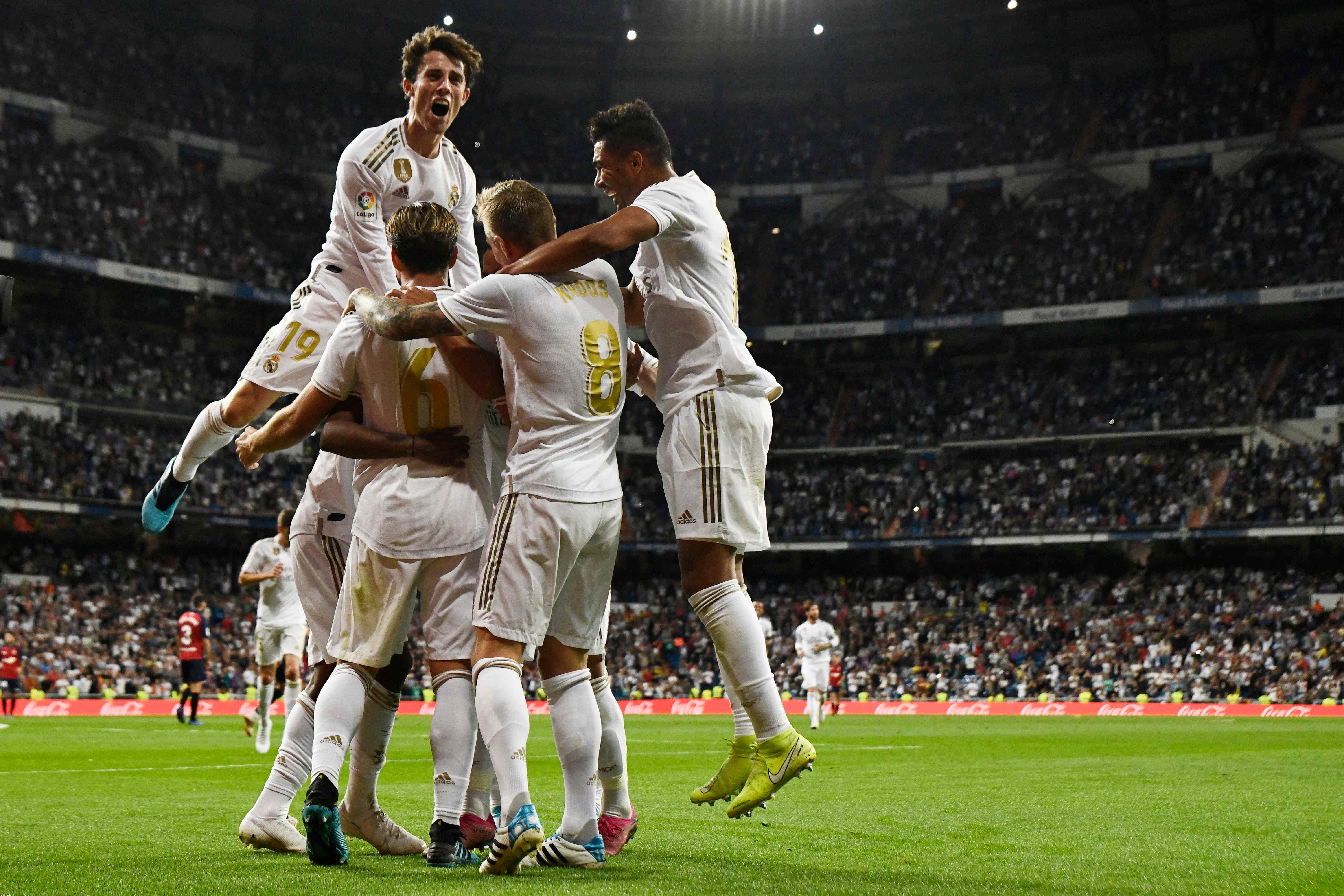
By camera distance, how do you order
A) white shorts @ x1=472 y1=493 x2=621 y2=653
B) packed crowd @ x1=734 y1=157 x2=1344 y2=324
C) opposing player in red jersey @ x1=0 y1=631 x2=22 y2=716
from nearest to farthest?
white shorts @ x1=472 y1=493 x2=621 y2=653 < opposing player in red jersey @ x1=0 y1=631 x2=22 y2=716 < packed crowd @ x1=734 y1=157 x2=1344 y2=324

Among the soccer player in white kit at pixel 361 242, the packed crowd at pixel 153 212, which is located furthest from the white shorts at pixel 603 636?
the packed crowd at pixel 153 212

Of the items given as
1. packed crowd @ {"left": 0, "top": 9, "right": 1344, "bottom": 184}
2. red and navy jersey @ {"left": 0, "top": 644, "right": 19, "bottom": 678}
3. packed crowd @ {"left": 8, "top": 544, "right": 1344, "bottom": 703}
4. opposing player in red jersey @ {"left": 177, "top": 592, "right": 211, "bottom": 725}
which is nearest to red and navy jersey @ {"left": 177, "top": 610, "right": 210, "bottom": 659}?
opposing player in red jersey @ {"left": 177, "top": 592, "right": 211, "bottom": 725}

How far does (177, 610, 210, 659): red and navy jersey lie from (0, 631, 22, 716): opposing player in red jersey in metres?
8.41

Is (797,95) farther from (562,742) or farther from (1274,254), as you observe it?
(562,742)

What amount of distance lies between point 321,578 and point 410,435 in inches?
42.6

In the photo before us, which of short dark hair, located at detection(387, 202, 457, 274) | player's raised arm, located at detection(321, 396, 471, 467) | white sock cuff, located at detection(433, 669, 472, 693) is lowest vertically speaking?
white sock cuff, located at detection(433, 669, 472, 693)

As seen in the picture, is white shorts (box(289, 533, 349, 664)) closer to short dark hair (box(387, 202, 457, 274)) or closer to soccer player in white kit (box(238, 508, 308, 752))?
short dark hair (box(387, 202, 457, 274))

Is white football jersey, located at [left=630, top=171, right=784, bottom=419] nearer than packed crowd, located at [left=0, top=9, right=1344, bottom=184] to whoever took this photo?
Yes

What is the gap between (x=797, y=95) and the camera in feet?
169

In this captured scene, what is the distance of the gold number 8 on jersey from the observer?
5316 mm

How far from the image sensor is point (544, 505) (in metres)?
5.10

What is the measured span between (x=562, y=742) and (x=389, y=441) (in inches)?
56.1

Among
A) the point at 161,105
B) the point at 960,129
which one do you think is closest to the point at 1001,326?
the point at 960,129

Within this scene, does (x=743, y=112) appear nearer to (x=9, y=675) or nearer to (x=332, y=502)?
(x=9, y=675)
